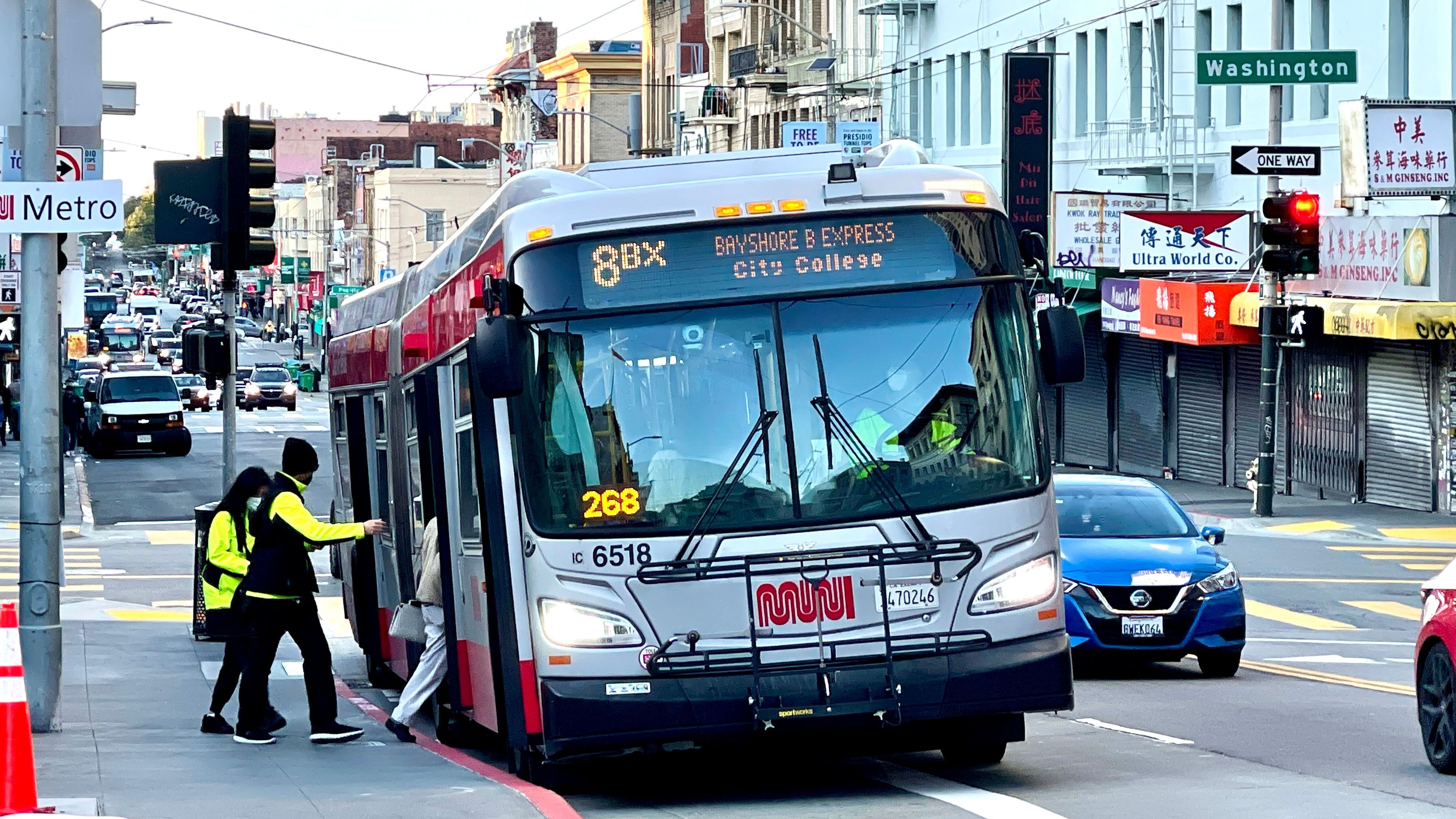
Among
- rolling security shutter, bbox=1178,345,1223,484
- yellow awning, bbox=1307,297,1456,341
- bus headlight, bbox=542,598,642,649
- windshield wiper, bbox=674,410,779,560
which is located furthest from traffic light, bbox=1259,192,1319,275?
bus headlight, bbox=542,598,642,649

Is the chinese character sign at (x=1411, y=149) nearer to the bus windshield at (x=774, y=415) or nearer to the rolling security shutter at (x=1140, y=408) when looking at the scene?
the rolling security shutter at (x=1140, y=408)

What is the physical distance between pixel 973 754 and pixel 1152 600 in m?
4.82

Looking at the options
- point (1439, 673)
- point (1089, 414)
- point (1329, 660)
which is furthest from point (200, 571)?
point (1089, 414)

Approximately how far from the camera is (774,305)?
10.6m

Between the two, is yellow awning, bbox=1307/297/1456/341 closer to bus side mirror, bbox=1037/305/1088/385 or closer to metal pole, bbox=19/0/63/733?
bus side mirror, bbox=1037/305/1088/385

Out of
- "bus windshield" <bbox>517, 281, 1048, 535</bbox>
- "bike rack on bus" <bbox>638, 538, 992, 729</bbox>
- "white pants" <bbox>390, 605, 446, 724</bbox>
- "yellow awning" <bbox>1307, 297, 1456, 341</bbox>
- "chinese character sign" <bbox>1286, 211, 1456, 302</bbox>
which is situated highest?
"chinese character sign" <bbox>1286, 211, 1456, 302</bbox>

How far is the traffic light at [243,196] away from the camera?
67.3 feet

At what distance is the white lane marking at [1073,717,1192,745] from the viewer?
1295 cm

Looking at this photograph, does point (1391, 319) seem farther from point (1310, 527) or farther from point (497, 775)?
point (497, 775)

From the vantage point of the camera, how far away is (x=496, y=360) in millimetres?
10086

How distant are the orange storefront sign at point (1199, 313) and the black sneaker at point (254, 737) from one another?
25.7 m

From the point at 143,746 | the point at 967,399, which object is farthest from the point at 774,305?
the point at 143,746

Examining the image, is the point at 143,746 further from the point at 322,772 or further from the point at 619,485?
the point at 619,485

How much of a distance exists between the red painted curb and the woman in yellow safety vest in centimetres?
98
